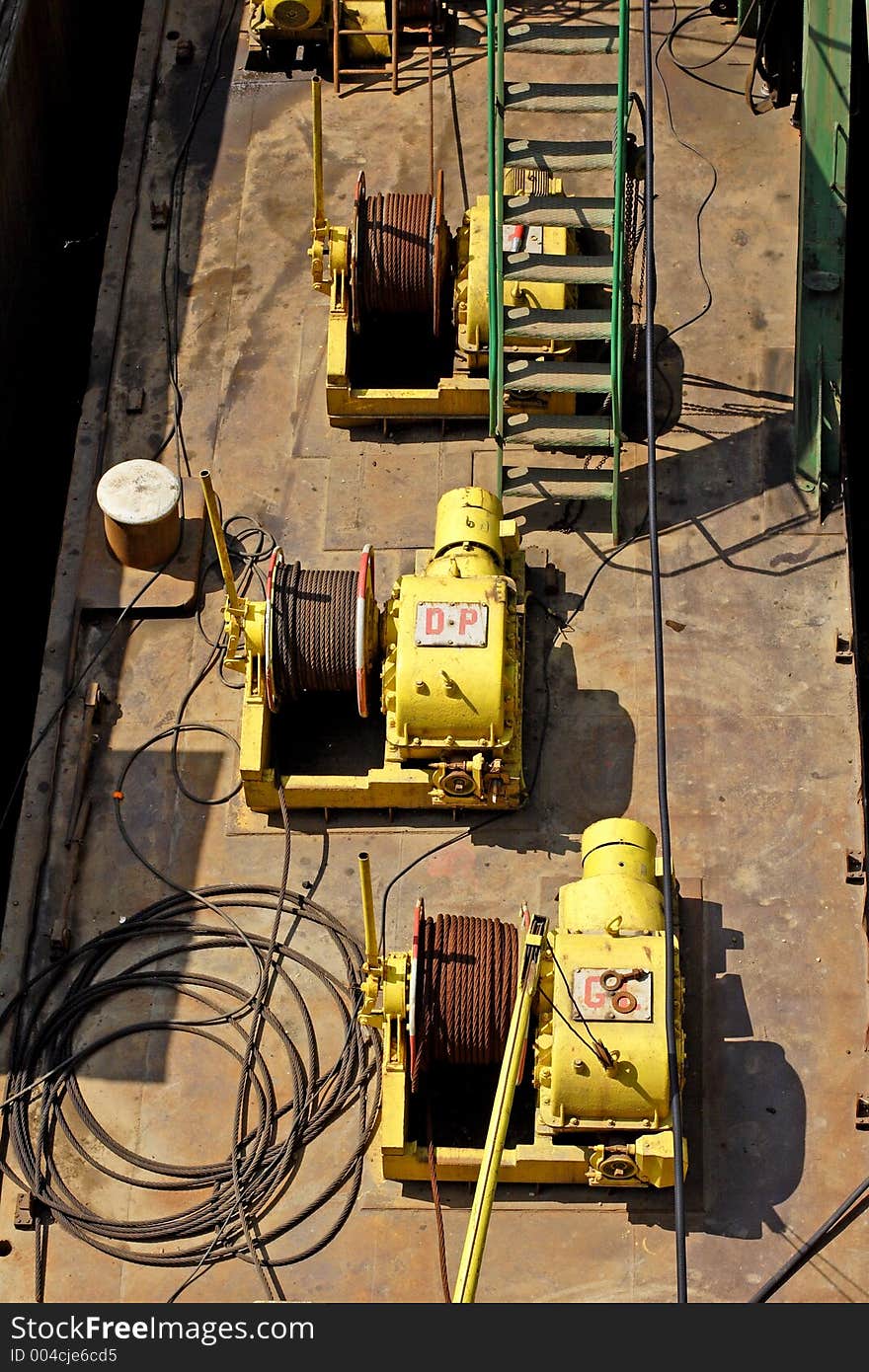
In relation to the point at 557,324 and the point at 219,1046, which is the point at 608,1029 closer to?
the point at 219,1046

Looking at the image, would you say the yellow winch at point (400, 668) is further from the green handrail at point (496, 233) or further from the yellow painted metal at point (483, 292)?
the yellow painted metal at point (483, 292)

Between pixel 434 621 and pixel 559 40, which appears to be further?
pixel 559 40

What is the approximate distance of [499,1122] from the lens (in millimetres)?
14266

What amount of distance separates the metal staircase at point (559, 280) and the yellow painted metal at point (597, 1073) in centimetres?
433

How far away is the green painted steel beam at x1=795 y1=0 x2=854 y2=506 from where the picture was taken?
20.8 metres

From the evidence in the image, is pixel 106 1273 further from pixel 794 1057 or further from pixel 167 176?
pixel 167 176

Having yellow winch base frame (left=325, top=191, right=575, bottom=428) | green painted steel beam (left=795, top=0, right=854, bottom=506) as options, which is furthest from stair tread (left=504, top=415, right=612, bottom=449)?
green painted steel beam (left=795, top=0, right=854, bottom=506)

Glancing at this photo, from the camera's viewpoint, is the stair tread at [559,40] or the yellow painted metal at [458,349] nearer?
the stair tread at [559,40]

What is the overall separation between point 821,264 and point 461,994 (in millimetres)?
7923

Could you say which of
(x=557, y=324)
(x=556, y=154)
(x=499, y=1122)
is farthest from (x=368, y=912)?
(x=556, y=154)

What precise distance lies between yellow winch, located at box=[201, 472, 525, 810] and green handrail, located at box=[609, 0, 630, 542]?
5.36ft

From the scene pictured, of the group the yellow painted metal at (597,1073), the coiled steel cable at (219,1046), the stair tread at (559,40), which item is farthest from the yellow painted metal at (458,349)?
the yellow painted metal at (597,1073)

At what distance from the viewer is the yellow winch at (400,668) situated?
1803cm
